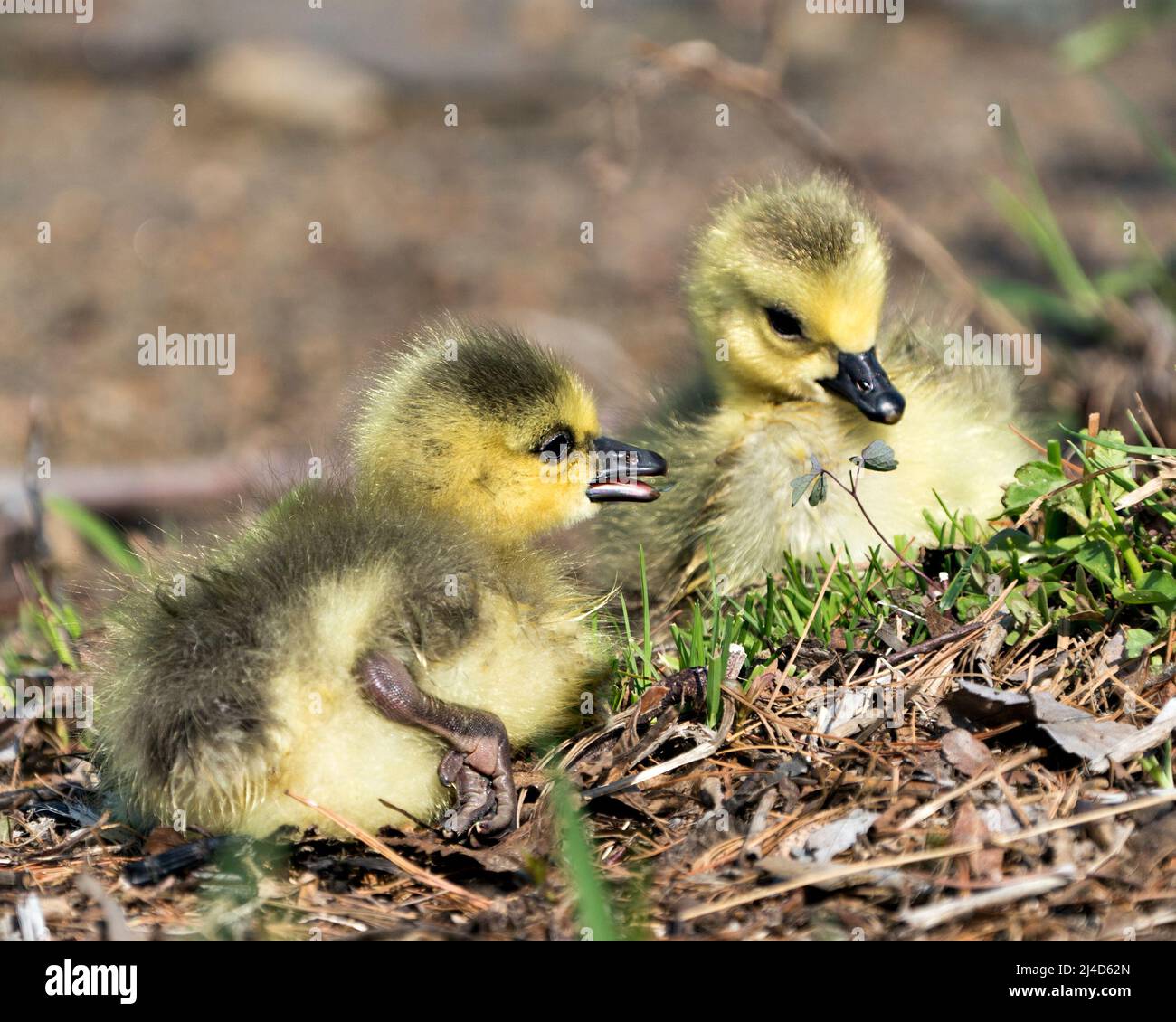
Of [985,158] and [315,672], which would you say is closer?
[315,672]

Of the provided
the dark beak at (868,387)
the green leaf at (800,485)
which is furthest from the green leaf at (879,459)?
the dark beak at (868,387)

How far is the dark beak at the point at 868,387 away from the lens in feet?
11.5

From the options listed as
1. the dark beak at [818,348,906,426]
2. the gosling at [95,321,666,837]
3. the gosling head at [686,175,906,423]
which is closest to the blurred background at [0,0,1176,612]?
the gosling head at [686,175,906,423]

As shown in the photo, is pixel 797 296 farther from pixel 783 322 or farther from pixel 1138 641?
pixel 1138 641

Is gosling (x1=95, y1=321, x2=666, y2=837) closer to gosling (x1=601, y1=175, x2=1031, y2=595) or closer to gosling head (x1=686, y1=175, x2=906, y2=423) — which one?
gosling (x1=601, y1=175, x2=1031, y2=595)

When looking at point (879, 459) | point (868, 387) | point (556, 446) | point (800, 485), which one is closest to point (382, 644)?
point (556, 446)

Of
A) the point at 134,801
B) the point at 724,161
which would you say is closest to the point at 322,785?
the point at 134,801

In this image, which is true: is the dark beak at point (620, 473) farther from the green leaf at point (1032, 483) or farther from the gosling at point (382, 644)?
the green leaf at point (1032, 483)

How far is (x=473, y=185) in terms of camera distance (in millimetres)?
8875

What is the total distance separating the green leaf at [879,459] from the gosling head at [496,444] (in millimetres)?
489

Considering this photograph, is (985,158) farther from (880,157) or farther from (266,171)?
(266,171)

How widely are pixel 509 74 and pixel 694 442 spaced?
6.49 meters

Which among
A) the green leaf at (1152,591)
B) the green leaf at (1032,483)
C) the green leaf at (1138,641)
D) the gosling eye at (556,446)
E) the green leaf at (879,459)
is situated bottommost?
the green leaf at (1138,641)
